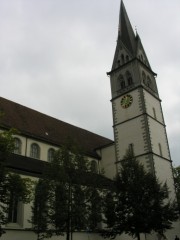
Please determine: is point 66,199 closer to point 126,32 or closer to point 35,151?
point 35,151

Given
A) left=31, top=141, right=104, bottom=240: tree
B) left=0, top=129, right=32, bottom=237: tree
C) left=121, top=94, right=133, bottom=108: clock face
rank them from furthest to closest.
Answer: left=121, top=94, right=133, bottom=108: clock face, left=31, top=141, right=104, bottom=240: tree, left=0, top=129, right=32, bottom=237: tree

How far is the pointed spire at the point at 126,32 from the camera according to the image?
45594 mm

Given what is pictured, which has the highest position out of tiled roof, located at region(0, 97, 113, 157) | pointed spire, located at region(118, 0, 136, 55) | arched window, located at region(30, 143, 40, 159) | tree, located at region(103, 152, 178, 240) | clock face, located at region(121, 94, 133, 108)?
pointed spire, located at region(118, 0, 136, 55)

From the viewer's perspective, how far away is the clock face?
39938mm

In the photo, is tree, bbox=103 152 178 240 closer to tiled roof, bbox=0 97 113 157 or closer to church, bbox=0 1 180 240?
church, bbox=0 1 180 240

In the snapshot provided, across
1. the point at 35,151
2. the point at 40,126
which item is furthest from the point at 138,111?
the point at 35,151

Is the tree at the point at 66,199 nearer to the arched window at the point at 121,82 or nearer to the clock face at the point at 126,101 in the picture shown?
the clock face at the point at 126,101

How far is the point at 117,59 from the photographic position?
149 ft

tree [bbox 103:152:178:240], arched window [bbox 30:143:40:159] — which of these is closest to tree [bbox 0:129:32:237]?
tree [bbox 103:152:178:240]

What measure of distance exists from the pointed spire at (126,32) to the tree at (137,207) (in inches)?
905

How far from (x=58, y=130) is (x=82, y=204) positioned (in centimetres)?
1937

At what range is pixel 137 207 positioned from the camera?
2372 centimetres

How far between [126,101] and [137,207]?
61.6 feet

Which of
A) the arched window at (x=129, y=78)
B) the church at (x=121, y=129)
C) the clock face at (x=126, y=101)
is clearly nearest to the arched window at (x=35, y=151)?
the church at (x=121, y=129)
